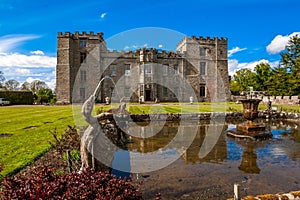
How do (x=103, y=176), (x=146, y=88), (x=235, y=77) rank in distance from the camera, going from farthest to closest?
(x=235, y=77) → (x=146, y=88) → (x=103, y=176)

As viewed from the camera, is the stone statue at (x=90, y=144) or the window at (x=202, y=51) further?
the window at (x=202, y=51)

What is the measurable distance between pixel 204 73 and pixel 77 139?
32.2 meters

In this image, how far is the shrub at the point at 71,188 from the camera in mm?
2439

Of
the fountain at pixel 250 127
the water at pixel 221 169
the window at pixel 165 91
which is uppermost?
the window at pixel 165 91

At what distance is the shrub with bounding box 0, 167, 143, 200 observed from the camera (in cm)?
244

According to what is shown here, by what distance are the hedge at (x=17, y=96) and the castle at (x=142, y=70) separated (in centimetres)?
424

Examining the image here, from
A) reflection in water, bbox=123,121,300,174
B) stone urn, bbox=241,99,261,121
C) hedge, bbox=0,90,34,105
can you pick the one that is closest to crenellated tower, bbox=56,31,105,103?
hedge, bbox=0,90,34,105

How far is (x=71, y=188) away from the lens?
259cm

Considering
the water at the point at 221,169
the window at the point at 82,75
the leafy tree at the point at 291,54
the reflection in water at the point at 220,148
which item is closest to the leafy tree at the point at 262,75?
the leafy tree at the point at 291,54

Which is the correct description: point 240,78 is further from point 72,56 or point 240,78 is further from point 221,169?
point 221,169

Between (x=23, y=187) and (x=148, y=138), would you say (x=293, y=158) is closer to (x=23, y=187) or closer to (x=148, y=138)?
(x=148, y=138)

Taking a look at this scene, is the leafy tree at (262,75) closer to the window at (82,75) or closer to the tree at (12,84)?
the window at (82,75)

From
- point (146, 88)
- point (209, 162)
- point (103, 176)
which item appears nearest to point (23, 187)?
point (103, 176)

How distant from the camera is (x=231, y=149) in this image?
7309 mm
